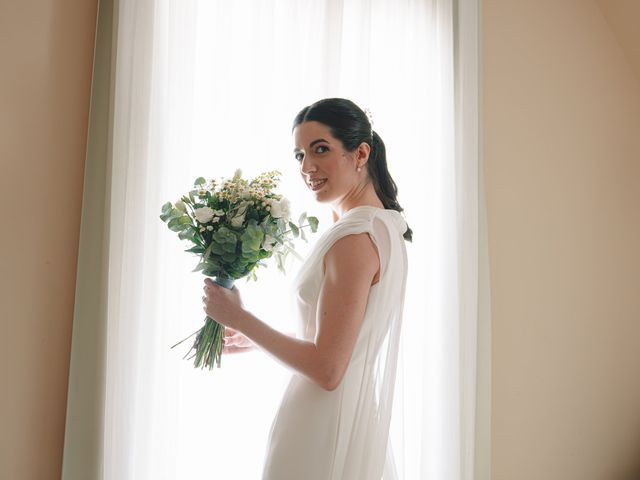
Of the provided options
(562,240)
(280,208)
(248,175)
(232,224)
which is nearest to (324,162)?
(280,208)

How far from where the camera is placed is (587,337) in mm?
2832

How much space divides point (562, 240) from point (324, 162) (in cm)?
172

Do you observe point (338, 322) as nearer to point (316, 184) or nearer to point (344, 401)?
point (344, 401)

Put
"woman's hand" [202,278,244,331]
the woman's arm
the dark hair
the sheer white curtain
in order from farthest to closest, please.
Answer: the sheer white curtain < the dark hair < "woman's hand" [202,278,244,331] < the woman's arm

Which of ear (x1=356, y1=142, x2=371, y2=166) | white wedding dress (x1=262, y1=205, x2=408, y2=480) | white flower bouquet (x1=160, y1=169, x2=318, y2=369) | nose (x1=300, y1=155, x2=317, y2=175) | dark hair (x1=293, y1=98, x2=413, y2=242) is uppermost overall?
dark hair (x1=293, y1=98, x2=413, y2=242)

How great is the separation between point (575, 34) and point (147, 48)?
223cm

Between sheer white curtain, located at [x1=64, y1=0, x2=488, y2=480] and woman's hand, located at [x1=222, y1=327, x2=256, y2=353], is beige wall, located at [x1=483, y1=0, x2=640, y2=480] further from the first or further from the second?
woman's hand, located at [x1=222, y1=327, x2=256, y2=353]

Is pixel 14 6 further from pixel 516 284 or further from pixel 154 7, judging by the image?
pixel 516 284

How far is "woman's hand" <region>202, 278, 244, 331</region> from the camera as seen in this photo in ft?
4.70

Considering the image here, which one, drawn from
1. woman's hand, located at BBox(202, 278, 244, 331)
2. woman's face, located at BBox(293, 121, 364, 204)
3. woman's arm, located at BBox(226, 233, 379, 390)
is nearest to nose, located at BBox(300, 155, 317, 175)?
woman's face, located at BBox(293, 121, 364, 204)

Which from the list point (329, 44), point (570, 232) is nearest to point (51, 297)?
point (329, 44)

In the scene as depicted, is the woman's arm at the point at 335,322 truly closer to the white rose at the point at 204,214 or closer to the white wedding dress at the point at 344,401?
the white wedding dress at the point at 344,401

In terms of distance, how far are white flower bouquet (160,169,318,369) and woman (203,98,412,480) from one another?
8cm

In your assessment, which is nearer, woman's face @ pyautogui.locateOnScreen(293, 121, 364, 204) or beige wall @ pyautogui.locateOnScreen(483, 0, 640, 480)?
woman's face @ pyautogui.locateOnScreen(293, 121, 364, 204)
